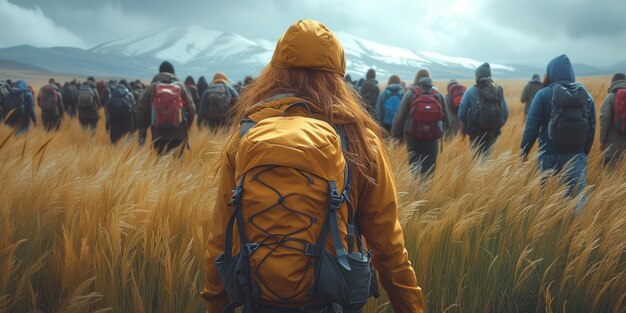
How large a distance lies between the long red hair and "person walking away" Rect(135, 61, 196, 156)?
428 centimetres

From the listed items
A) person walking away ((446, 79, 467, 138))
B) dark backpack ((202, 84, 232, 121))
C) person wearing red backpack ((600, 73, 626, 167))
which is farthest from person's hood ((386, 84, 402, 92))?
person wearing red backpack ((600, 73, 626, 167))

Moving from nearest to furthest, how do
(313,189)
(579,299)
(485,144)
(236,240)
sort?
(313,189), (236,240), (579,299), (485,144)

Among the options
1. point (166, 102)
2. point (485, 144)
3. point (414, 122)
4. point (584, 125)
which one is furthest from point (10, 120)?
point (584, 125)

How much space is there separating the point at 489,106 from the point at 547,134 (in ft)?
7.16

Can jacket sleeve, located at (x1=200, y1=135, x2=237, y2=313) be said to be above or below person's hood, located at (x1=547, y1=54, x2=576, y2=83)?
below

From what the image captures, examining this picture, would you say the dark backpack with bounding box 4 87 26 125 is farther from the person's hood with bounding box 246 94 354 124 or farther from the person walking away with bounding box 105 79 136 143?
the person's hood with bounding box 246 94 354 124

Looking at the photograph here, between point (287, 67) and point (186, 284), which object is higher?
point (287, 67)

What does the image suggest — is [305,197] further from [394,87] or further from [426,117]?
[394,87]

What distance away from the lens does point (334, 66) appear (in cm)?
161

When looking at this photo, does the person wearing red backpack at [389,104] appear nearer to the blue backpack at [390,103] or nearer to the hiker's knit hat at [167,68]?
the blue backpack at [390,103]

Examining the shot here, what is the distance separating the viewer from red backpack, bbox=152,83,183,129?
5.88 meters

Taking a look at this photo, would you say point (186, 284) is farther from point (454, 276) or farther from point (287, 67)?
point (454, 276)

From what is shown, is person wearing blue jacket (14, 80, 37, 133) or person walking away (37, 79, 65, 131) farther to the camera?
person walking away (37, 79, 65, 131)

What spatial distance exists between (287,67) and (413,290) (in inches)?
33.4
